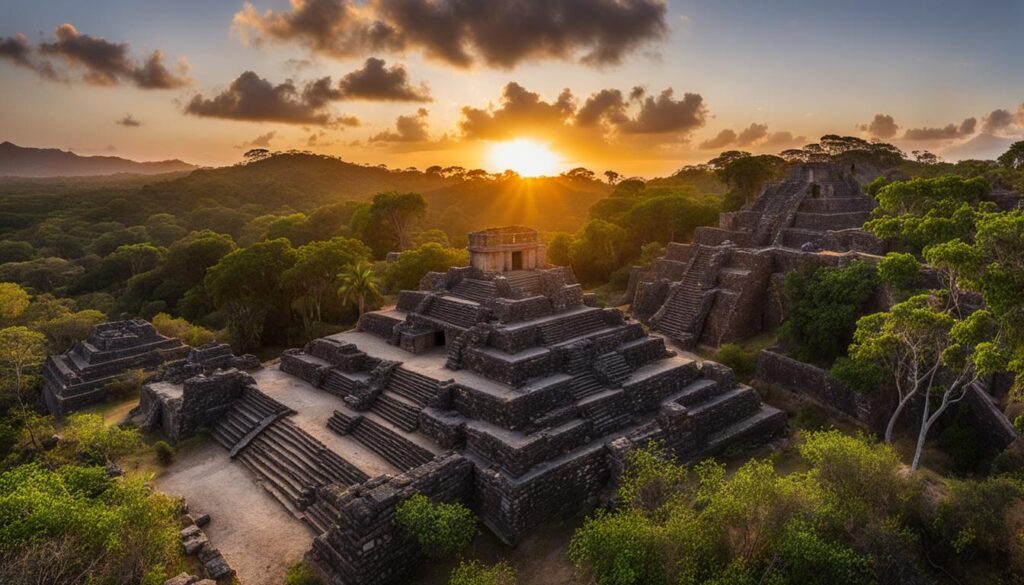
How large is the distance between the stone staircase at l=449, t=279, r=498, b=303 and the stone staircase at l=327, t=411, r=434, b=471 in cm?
705

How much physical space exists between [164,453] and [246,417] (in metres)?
2.55

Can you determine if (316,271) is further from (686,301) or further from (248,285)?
(686,301)

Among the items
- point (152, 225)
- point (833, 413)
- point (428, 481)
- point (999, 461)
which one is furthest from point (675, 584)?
point (152, 225)

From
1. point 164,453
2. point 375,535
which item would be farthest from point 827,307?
Result: point 164,453

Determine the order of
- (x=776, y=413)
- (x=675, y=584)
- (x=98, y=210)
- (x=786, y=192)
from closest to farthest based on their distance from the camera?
(x=675, y=584) → (x=776, y=413) → (x=786, y=192) → (x=98, y=210)

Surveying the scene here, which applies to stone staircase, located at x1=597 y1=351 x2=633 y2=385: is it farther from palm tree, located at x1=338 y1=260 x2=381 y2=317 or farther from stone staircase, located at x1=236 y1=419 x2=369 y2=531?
palm tree, located at x1=338 y1=260 x2=381 y2=317

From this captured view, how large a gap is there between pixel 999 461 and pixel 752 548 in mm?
8646

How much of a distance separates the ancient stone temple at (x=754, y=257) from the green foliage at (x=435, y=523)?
1587 cm

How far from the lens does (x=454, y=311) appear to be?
20.0m

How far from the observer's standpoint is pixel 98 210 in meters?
60.2

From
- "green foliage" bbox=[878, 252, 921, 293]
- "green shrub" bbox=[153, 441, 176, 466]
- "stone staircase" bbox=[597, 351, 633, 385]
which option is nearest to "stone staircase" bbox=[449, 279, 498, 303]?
"stone staircase" bbox=[597, 351, 633, 385]

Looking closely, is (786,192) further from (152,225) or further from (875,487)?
(152,225)

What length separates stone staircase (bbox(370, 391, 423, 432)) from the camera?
48.5 feet

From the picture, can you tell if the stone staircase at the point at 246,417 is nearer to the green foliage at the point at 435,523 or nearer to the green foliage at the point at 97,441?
the green foliage at the point at 97,441
